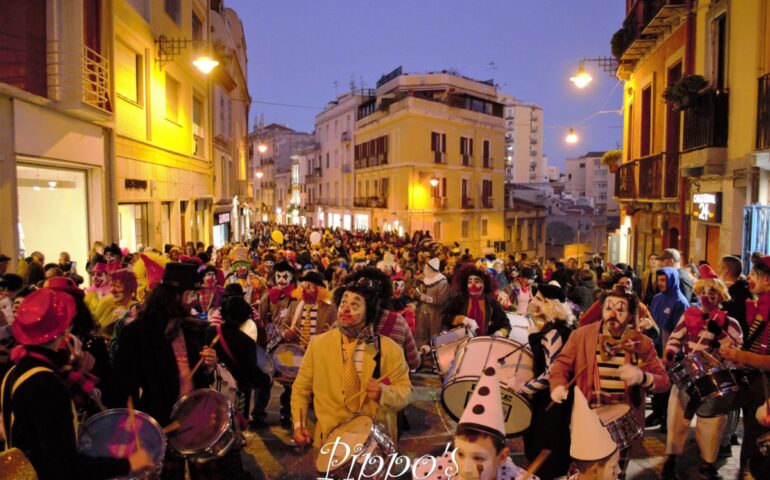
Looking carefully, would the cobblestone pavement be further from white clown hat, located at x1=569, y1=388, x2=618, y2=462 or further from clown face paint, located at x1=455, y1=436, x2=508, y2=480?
clown face paint, located at x1=455, y1=436, x2=508, y2=480

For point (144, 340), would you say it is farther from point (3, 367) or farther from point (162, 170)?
point (162, 170)

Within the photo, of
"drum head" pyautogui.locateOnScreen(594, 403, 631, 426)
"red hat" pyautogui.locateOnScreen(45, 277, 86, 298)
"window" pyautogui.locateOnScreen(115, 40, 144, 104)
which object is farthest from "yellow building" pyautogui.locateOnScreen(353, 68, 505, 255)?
"red hat" pyautogui.locateOnScreen(45, 277, 86, 298)

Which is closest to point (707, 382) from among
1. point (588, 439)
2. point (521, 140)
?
point (588, 439)

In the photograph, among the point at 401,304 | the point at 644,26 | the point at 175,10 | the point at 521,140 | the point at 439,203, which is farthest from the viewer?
the point at 521,140

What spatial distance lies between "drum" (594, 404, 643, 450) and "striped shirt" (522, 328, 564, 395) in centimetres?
45

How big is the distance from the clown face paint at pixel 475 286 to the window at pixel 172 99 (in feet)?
45.1

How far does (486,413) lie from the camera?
9.45 ft

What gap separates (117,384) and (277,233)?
49.9 ft

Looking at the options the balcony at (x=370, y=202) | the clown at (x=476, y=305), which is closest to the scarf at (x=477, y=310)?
the clown at (x=476, y=305)

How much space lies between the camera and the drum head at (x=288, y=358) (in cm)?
548

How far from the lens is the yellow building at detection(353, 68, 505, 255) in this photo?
39.5 m

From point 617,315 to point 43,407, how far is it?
11.6 ft

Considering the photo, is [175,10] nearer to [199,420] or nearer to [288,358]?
[288,358]

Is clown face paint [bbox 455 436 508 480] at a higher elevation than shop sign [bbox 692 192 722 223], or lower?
lower
